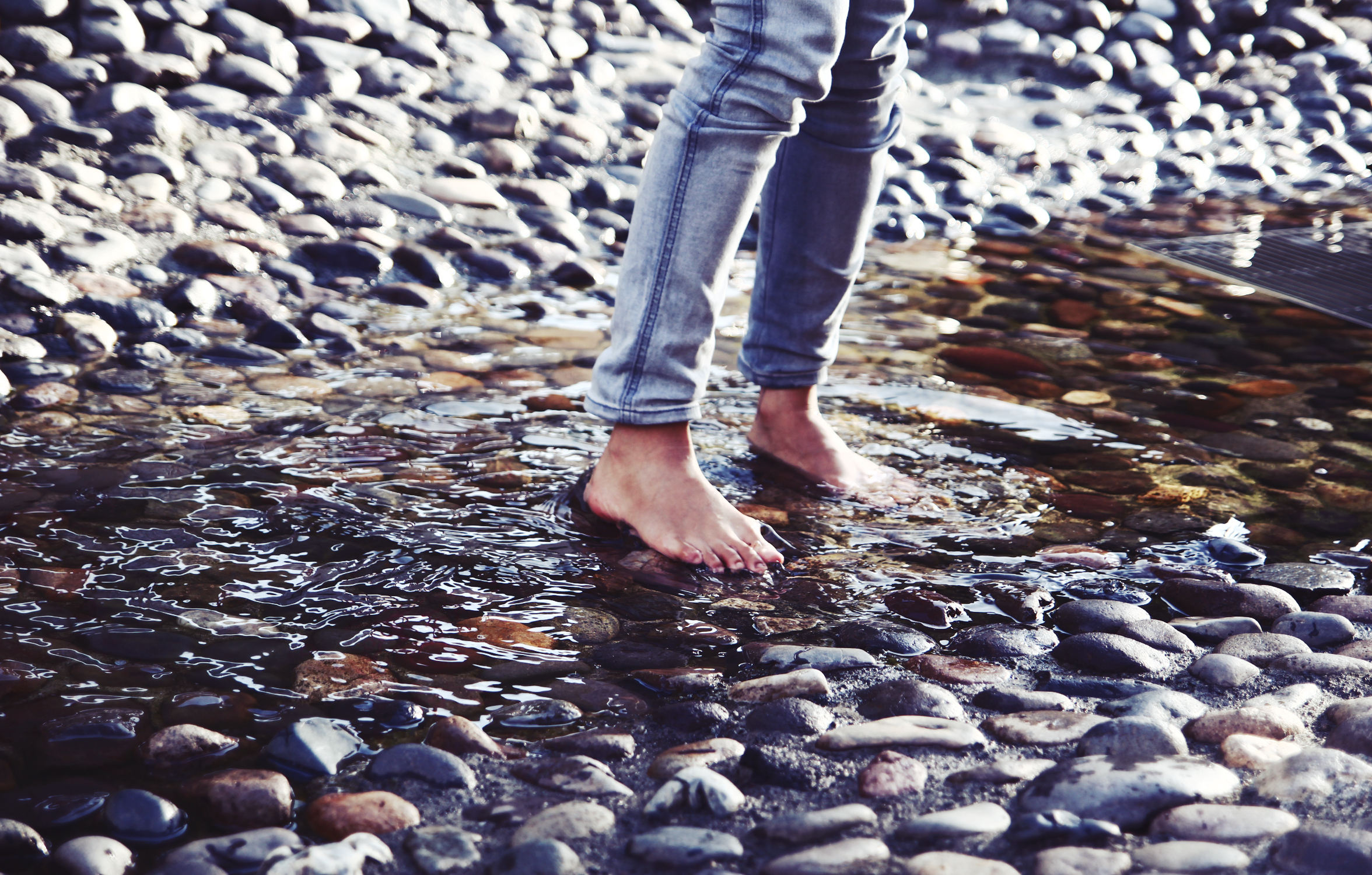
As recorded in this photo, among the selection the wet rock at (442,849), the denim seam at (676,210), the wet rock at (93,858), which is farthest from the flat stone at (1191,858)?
the denim seam at (676,210)

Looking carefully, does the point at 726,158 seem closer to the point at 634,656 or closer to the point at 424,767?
the point at 634,656

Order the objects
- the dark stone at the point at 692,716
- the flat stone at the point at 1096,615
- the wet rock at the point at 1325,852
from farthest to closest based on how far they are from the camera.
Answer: the flat stone at the point at 1096,615, the dark stone at the point at 692,716, the wet rock at the point at 1325,852

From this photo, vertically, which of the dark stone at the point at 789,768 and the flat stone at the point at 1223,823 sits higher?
the flat stone at the point at 1223,823

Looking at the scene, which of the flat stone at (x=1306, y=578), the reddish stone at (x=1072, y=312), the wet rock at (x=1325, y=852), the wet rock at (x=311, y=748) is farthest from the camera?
the reddish stone at (x=1072, y=312)

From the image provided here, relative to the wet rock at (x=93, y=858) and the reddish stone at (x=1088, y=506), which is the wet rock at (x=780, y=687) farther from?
the reddish stone at (x=1088, y=506)

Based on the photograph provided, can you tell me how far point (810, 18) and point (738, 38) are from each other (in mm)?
103

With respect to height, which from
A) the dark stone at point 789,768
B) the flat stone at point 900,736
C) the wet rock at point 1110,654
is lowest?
the dark stone at point 789,768

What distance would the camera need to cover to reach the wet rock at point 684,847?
3.62 ft

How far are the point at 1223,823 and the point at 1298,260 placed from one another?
3.35m

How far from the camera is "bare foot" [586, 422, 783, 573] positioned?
1823mm

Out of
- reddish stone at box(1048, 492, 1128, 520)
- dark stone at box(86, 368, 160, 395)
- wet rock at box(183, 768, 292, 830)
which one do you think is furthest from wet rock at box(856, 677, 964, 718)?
dark stone at box(86, 368, 160, 395)

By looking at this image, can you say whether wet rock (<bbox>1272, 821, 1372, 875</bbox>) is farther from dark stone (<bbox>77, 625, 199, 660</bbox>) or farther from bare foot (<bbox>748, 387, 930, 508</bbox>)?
dark stone (<bbox>77, 625, 199, 660</bbox>)

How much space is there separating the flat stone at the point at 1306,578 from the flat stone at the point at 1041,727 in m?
0.58

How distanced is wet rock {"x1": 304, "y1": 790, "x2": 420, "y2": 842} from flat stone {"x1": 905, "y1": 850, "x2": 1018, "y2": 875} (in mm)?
463
